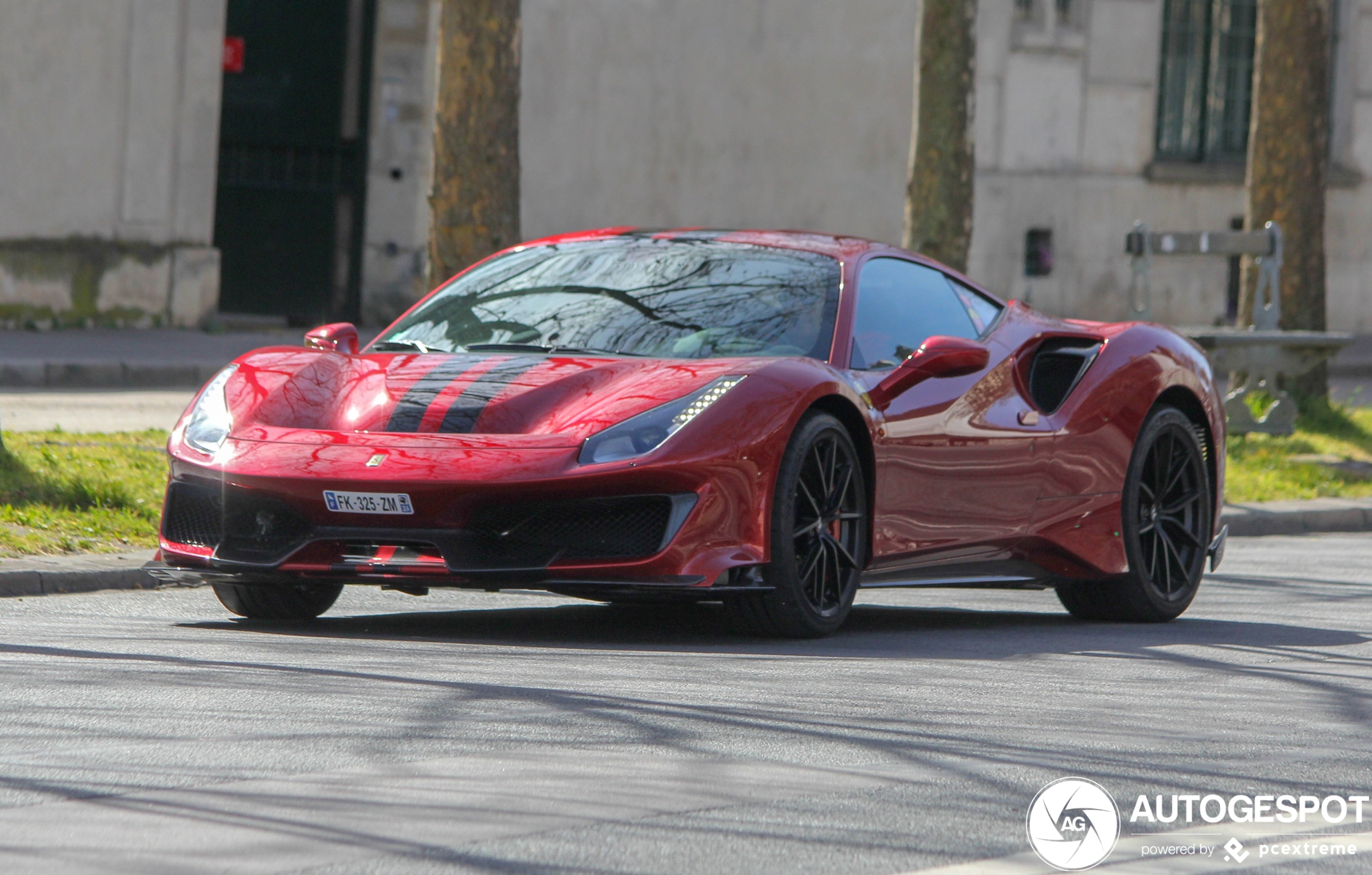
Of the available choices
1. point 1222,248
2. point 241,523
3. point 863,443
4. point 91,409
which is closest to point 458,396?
point 241,523

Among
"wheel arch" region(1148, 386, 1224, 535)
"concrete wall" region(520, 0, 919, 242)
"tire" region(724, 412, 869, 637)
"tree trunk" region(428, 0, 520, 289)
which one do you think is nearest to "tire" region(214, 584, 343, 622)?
"tire" region(724, 412, 869, 637)

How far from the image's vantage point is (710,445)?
6.52m

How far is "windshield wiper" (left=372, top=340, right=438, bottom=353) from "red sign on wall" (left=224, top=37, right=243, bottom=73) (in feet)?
52.8

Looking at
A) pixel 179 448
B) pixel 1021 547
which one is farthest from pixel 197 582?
pixel 1021 547

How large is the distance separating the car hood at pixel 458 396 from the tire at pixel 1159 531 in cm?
215

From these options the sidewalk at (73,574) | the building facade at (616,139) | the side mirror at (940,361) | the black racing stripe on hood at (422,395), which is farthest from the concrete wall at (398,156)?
the black racing stripe on hood at (422,395)

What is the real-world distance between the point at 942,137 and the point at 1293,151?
11.8 ft

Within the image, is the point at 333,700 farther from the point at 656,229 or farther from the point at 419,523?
the point at 656,229

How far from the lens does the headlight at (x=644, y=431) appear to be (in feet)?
21.1

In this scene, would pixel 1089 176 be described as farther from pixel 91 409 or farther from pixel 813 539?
pixel 813 539

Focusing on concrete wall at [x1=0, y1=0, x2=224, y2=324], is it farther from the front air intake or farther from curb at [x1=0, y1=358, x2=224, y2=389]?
the front air intake

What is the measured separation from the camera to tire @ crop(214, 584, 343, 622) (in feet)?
23.8

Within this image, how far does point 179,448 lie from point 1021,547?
118 inches

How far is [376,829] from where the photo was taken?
4.06 metres
